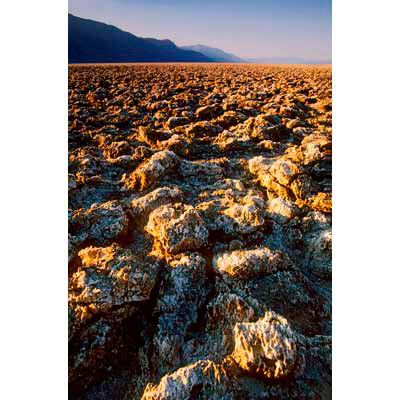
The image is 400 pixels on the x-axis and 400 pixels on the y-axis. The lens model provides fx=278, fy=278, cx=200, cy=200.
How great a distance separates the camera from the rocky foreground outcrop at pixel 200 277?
1184mm

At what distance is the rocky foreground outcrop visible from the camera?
1184 mm

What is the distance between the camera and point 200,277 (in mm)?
1627

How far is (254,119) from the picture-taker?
4.52 meters
